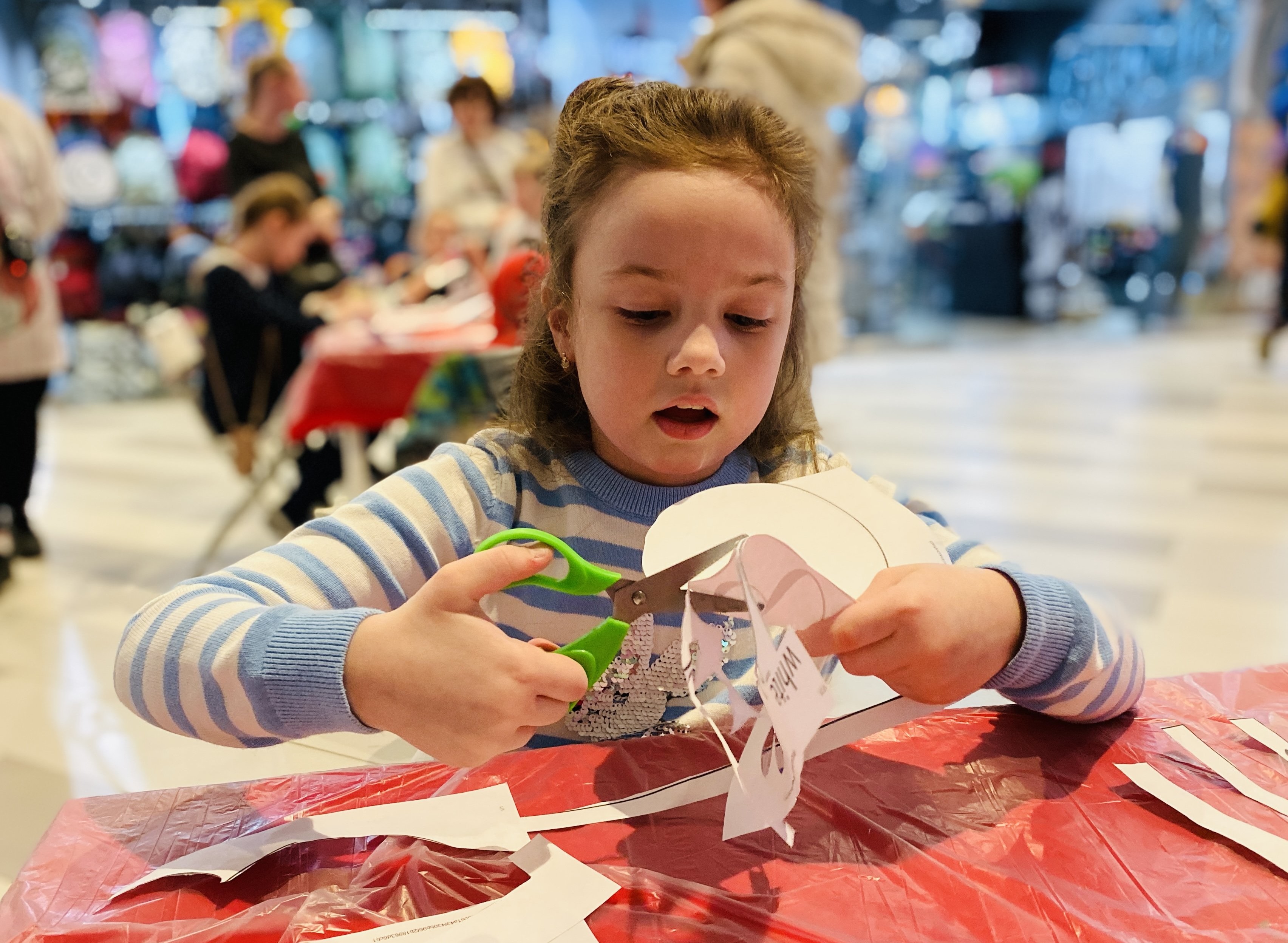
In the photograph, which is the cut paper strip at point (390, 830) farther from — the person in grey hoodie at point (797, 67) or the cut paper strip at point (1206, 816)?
the person in grey hoodie at point (797, 67)

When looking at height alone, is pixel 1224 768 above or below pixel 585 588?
below

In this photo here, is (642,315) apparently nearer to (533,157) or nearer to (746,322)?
(746,322)

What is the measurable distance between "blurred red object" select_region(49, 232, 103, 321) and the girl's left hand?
19.9 ft

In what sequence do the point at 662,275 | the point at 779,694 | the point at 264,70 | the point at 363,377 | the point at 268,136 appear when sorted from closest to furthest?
the point at 779,694
the point at 662,275
the point at 363,377
the point at 264,70
the point at 268,136

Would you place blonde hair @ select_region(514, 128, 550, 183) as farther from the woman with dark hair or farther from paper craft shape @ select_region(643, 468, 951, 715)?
paper craft shape @ select_region(643, 468, 951, 715)

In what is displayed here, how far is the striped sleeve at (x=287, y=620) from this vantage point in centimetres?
60

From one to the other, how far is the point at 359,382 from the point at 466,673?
217 centimetres

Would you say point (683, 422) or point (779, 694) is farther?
point (683, 422)

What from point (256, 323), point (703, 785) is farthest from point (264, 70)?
point (703, 785)

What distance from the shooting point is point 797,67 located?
2.45 metres

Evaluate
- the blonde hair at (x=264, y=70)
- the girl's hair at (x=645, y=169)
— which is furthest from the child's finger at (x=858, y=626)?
the blonde hair at (x=264, y=70)

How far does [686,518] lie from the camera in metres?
0.60

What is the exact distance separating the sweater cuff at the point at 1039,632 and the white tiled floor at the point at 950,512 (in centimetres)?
42

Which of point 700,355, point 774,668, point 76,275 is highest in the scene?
point 700,355
